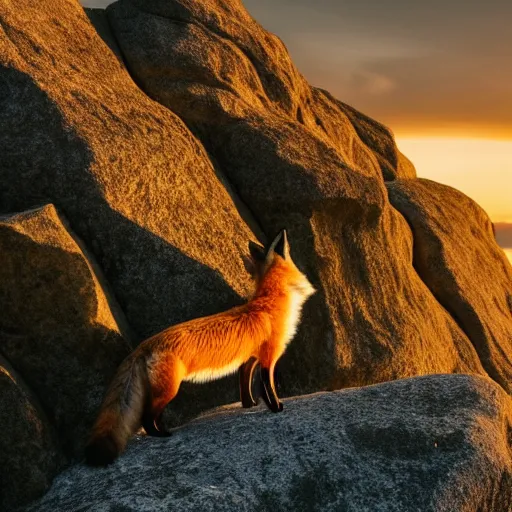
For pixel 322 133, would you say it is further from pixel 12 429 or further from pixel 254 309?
pixel 12 429

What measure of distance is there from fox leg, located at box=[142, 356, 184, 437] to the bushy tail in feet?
0.22

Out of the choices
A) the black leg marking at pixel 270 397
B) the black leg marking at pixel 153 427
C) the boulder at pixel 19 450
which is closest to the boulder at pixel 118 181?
the black leg marking at pixel 270 397

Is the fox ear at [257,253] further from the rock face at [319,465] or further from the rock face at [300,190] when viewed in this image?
the rock face at [300,190]

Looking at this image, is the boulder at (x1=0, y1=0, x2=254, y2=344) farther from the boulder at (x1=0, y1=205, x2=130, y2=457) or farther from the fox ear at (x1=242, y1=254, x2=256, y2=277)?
the boulder at (x1=0, y1=205, x2=130, y2=457)

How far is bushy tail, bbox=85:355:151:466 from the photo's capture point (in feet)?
31.3

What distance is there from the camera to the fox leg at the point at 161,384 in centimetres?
977

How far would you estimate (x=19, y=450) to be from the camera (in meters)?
9.91

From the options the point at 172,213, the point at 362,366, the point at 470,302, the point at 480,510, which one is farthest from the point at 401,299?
the point at 480,510

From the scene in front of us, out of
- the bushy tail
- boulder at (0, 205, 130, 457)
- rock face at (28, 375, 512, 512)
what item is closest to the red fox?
the bushy tail

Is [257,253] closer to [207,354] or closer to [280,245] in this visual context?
[280,245]

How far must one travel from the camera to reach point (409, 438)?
33.3 feet

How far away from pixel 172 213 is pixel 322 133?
6475mm

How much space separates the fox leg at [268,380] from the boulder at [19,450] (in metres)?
2.73

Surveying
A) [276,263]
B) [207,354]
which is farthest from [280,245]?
[207,354]
